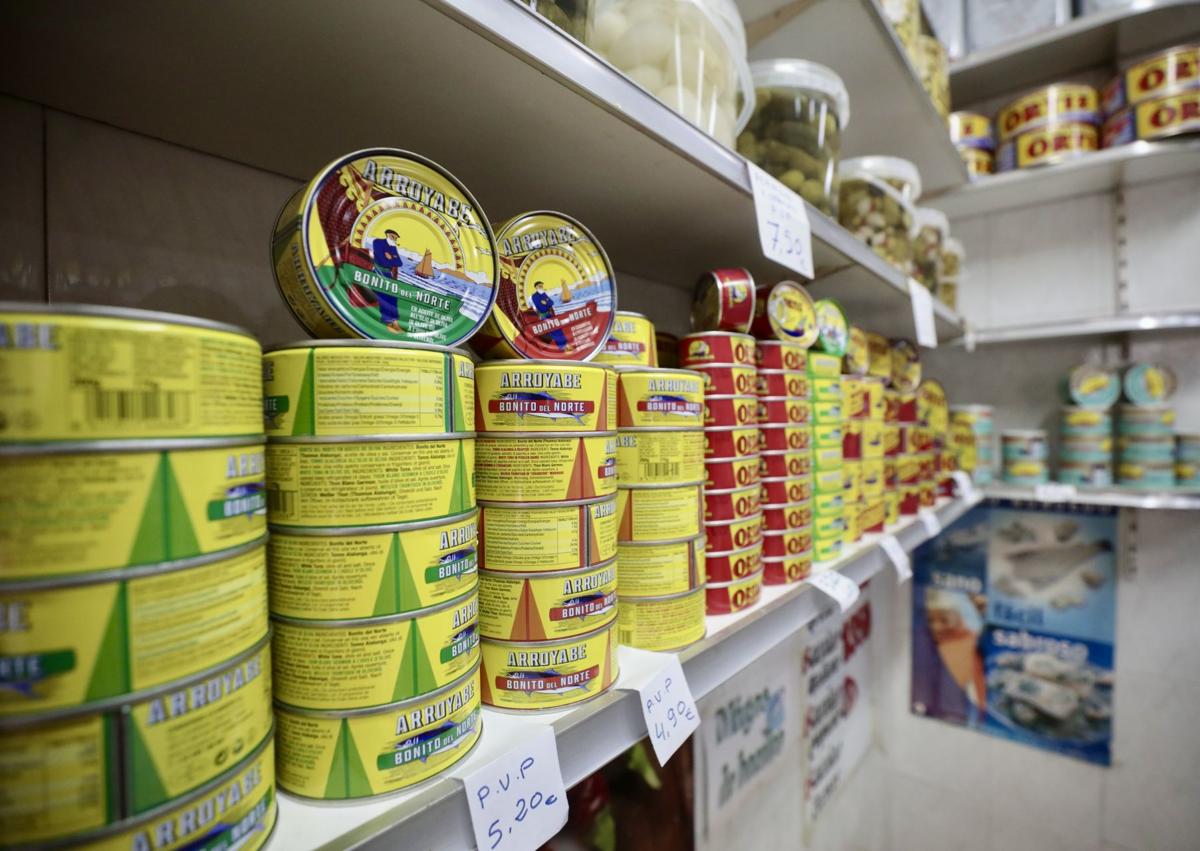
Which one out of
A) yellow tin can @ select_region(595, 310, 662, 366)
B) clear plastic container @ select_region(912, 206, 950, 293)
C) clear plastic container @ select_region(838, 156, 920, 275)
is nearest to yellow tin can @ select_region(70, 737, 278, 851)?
yellow tin can @ select_region(595, 310, 662, 366)

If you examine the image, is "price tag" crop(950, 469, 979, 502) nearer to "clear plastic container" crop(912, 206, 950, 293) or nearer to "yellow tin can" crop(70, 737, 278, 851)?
"clear plastic container" crop(912, 206, 950, 293)

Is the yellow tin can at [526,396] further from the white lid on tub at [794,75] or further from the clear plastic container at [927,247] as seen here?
the clear plastic container at [927,247]

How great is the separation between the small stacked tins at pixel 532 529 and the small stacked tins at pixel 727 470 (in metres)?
0.28

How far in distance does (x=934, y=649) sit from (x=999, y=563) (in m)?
0.48

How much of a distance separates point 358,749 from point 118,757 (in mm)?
159

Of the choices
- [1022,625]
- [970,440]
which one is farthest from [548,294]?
[1022,625]

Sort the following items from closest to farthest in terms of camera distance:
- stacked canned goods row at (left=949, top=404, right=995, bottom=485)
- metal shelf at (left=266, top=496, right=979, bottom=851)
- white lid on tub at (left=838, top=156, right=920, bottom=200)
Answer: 1. metal shelf at (left=266, top=496, right=979, bottom=851)
2. white lid on tub at (left=838, top=156, right=920, bottom=200)
3. stacked canned goods row at (left=949, top=404, right=995, bottom=485)

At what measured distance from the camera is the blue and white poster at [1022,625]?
231 cm

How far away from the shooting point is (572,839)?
1.09 m

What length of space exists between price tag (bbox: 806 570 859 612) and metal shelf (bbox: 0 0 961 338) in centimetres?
61

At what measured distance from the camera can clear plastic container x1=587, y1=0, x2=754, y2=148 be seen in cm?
76

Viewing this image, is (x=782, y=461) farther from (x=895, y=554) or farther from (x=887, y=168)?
(x=887, y=168)

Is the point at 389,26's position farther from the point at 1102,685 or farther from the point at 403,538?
the point at 1102,685

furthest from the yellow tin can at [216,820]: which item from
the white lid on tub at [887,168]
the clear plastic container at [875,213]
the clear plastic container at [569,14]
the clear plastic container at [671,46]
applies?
the white lid on tub at [887,168]
